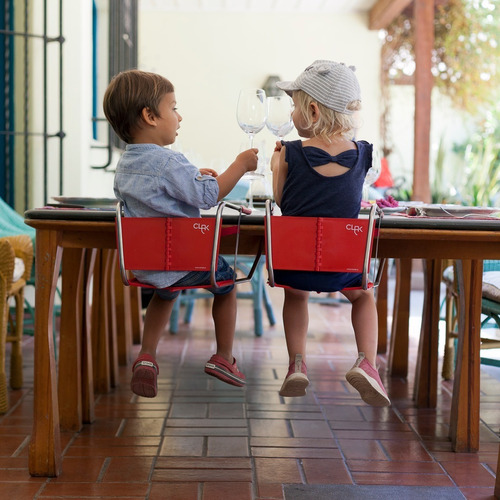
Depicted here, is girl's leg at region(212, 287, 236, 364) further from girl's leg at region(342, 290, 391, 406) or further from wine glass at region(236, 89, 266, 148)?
wine glass at region(236, 89, 266, 148)

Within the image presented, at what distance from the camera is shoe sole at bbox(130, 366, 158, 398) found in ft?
6.84

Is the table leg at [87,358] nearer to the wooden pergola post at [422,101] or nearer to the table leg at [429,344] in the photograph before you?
the table leg at [429,344]

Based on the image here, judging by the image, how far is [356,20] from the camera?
9234mm

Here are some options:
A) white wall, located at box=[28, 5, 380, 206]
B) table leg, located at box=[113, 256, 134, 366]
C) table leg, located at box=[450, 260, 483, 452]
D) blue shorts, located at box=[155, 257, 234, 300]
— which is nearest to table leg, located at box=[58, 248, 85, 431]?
blue shorts, located at box=[155, 257, 234, 300]

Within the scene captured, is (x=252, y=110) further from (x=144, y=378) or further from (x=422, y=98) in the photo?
(x=422, y=98)

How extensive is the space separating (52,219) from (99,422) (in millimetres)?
908

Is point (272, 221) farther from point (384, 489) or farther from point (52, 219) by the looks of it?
point (384, 489)

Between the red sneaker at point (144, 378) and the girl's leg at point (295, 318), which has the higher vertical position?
the girl's leg at point (295, 318)

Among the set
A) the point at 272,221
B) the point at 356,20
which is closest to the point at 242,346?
the point at 272,221

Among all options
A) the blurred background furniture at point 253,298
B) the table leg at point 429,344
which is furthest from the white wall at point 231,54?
the table leg at point 429,344

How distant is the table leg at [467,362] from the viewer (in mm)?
2381

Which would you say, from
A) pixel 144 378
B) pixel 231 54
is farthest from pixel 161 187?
pixel 231 54

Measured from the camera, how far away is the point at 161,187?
6.72 feet

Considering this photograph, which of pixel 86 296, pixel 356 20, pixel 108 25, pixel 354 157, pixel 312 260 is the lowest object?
pixel 86 296
